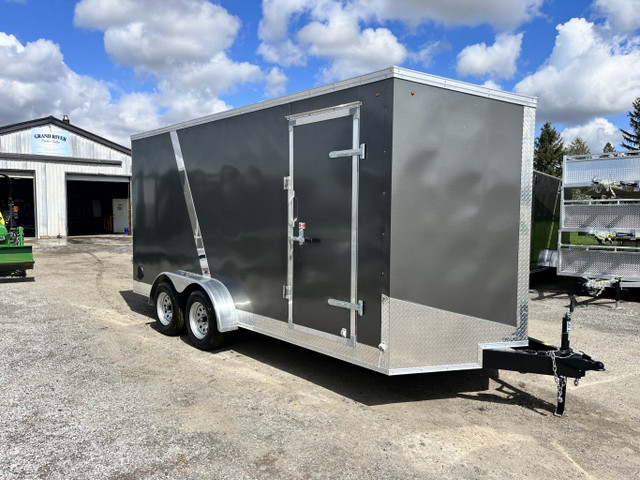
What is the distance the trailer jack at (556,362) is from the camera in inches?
145

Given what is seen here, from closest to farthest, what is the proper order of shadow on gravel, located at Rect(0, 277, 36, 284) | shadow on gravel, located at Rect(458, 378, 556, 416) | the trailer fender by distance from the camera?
1. shadow on gravel, located at Rect(458, 378, 556, 416)
2. the trailer fender
3. shadow on gravel, located at Rect(0, 277, 36, 284)

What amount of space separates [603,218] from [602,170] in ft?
Result: 3.02

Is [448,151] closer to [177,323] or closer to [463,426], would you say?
[463,426]

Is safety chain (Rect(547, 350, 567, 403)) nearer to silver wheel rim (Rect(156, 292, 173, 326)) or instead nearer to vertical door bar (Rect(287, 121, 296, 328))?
vertical door bar (Rect(287, 121, 296, 328))

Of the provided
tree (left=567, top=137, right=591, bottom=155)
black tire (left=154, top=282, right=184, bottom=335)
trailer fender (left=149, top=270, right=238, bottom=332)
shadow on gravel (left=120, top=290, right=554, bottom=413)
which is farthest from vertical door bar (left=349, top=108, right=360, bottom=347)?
tree (left=567, top=137, right=591, bottom=155)

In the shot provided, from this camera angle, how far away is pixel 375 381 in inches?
182

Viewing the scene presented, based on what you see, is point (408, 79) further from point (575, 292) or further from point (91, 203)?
point (91, 203)

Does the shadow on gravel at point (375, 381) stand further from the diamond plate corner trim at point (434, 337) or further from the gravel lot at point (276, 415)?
the diamond plate corner trim at point (434, 337)

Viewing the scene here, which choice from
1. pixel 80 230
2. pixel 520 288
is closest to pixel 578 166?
pixel 520 288

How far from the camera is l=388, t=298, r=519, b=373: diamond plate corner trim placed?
149 inches

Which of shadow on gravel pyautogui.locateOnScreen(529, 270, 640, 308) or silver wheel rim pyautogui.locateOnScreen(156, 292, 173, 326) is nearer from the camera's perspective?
silver wheel rim pyautogui.locateOnScreen(156, 292, 173, 326)

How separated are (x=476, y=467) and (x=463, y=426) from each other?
0.61 meters

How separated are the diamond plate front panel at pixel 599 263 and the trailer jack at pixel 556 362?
5.74 metres

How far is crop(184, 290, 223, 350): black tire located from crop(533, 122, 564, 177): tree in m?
40.0
